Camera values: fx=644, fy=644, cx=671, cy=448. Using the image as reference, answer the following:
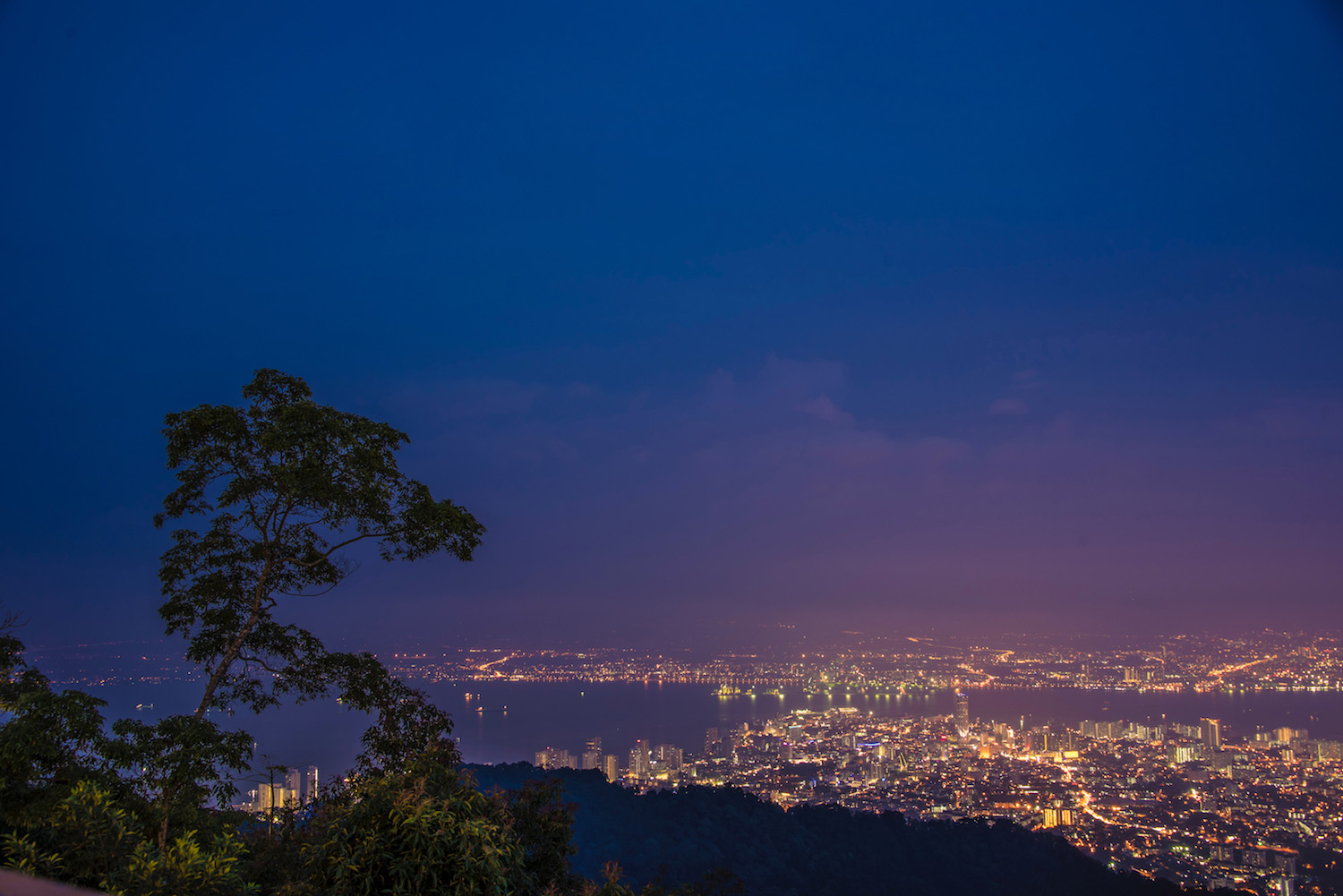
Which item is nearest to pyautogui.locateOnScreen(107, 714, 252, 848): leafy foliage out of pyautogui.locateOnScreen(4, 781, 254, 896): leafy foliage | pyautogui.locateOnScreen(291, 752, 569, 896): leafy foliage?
pyautogui.locateOnScreen(4, 781, 254, 896): leafy foliage

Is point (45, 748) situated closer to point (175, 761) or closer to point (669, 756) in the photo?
point (175, 761)

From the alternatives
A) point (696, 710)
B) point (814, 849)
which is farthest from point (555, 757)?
point (696, 710)

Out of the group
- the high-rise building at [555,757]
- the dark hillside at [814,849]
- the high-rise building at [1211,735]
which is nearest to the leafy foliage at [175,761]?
the dark hillside at [814,849]

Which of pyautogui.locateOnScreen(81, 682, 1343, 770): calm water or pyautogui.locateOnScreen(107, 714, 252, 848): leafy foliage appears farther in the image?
pyautogui.locateOnScreen(81, 682, 1343, 770): calm water

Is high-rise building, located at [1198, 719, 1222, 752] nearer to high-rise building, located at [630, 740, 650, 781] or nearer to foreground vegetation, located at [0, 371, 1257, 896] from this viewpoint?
high-rise building, located at [630, 740, 650, 781]

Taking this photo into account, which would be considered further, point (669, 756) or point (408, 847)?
point (669, 756)
